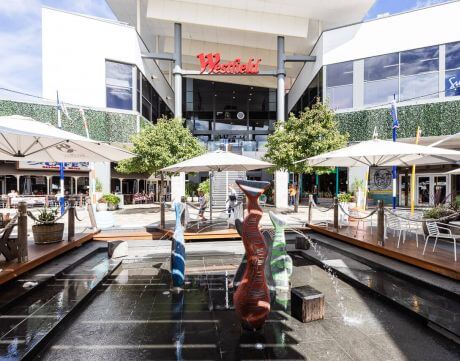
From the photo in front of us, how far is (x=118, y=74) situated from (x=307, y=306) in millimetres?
21205

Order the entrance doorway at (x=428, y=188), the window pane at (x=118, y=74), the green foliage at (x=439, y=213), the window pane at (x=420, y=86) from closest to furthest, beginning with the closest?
the green foliage at (x=439, y=213)
the window pane at (x=420, y=86)
the window pane at (x=118, y=74)
the entrance doorway at (x=428, y=188)

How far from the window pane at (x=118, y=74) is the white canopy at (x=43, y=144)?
47.1 ft

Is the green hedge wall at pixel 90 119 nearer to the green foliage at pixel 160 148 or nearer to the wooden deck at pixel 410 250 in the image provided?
the green foliage at pixel 160 148

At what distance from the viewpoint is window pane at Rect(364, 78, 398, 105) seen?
62.6 feet

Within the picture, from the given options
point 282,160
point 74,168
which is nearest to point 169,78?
point 74,168

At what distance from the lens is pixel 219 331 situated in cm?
372

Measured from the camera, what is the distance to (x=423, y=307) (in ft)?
13.4

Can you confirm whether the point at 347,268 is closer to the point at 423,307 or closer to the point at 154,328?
the point at 423,307

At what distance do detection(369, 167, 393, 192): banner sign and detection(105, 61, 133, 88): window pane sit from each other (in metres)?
20.6

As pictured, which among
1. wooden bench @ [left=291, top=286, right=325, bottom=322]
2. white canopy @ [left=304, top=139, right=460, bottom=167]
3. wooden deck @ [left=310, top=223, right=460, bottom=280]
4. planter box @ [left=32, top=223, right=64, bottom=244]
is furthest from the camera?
planter box @ [left=32, top=223, right=64, bottom=244]

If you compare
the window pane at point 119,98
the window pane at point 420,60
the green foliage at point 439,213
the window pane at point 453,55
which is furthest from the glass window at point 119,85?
the window pane at point 453,55

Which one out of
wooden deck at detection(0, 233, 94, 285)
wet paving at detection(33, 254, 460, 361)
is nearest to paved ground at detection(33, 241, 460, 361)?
wet paving at detection(33, 254, 460, 361)

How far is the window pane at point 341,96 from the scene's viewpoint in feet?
67.2

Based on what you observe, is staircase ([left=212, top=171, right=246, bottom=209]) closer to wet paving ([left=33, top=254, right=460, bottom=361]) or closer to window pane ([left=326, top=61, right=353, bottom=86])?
window pane ([left=326, top=61, right=353, bottom=86])
